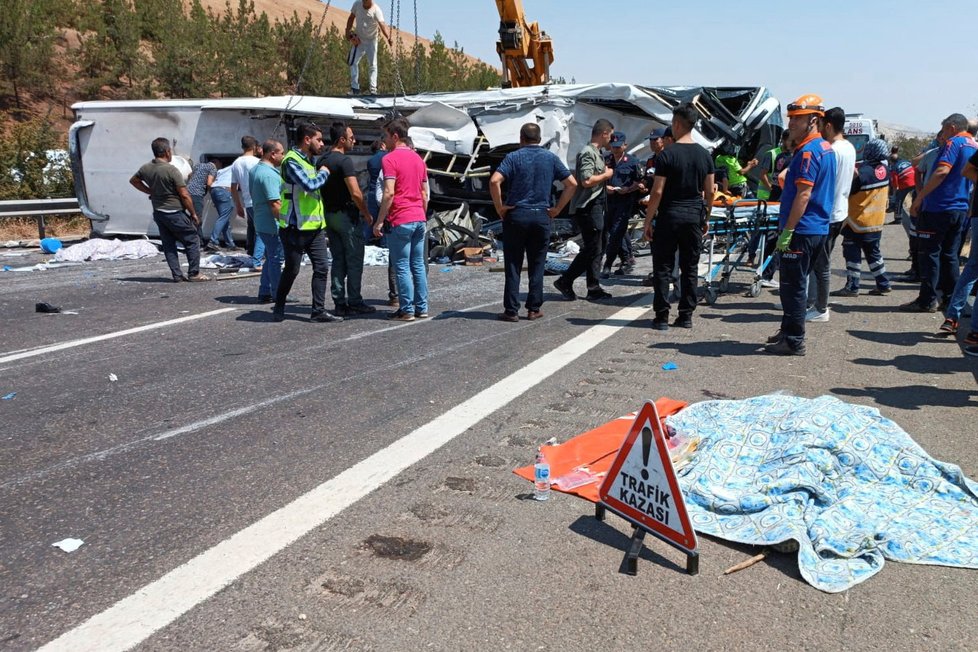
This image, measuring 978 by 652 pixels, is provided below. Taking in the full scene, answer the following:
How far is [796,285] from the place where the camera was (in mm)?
6441

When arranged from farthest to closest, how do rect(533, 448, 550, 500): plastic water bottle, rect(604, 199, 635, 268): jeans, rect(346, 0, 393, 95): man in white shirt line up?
rect(346, 0, 393, 95): man in white shirt < rect(604, 199, 635, 268): jeans < rect(533, 448, 550, 500): plastic water bottle

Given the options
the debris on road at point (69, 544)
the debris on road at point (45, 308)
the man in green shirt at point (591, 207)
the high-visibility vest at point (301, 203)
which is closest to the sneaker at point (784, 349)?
the man in green shirt at point (591, 207)

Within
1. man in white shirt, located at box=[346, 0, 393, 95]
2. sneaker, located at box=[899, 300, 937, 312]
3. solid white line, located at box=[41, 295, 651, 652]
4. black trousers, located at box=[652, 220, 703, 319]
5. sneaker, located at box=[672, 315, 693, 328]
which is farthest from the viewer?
man in white shirt, located at box=[346, 0, 393, 95]

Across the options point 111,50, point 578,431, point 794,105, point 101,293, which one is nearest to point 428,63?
point 111,50

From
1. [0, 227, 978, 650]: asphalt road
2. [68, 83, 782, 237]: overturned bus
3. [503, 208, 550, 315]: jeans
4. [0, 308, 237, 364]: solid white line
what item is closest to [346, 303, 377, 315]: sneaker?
[0, 227, 978, 650]: asphalt road

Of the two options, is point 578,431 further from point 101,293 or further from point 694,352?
point 101,293

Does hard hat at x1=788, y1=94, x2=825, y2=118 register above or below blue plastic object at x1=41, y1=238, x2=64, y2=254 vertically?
above

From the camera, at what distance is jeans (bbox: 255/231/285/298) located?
28.2 ft

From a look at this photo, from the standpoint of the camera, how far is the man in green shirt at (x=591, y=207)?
8562mm

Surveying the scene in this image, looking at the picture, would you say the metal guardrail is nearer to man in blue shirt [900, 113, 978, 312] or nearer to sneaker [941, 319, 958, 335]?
man in blue shirt [900, 113, 978, 312]

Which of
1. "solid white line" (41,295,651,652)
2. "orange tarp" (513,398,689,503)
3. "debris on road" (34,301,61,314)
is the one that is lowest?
"solid white line" (41,295,651,652)

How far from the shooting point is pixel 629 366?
243 inches

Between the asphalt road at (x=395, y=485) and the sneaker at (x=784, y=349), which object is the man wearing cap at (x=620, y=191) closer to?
the asphalt road at (x=395, y=485)

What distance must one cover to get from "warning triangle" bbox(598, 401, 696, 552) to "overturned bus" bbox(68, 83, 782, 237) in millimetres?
10696
